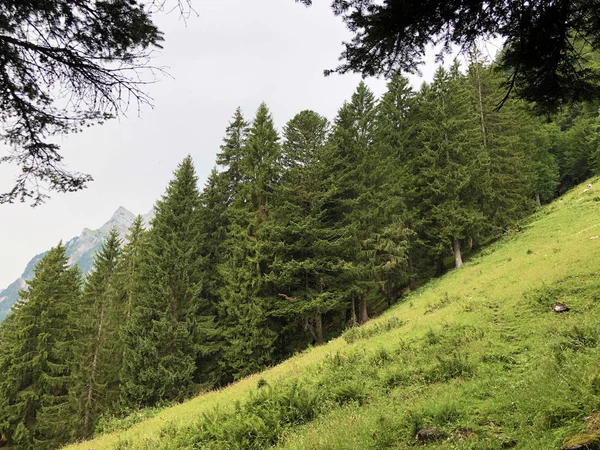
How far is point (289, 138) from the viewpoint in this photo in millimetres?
26266

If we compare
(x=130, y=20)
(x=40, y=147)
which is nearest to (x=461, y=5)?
(x=130, y=20)

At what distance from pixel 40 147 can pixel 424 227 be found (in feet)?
87.1

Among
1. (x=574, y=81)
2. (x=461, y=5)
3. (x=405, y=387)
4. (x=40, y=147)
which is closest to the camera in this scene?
(x=40, y=147)

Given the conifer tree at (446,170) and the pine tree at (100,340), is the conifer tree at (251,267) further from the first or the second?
the conifer tree at (446,170)

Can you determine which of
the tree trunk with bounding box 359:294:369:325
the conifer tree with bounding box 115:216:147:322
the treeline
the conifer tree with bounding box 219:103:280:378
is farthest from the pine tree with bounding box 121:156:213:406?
the tree trunk with bounding box 359:294:369:325

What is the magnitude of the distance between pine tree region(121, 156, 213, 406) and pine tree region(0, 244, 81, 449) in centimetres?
1002

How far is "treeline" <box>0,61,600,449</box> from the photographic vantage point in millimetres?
22375

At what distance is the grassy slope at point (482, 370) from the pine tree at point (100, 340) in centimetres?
1867

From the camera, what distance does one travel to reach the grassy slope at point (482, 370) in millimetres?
4809

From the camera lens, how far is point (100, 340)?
90.3 ft

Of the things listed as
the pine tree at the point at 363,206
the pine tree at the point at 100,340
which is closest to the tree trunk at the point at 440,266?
the pine tree at the point at 363,206

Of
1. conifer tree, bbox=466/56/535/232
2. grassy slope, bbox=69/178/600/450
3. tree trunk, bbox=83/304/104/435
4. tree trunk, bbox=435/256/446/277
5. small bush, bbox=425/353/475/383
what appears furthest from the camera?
conifer tree, bbox=466/56/535/232

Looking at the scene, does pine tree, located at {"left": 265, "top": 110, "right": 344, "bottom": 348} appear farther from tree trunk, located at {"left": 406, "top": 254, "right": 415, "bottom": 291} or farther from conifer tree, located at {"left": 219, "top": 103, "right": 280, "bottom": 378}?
tree trunk, located at {"left": 406, "top": 254, "right": 415, "bottom": 291}

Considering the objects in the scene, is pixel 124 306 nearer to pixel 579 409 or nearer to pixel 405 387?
pixel 405 387
